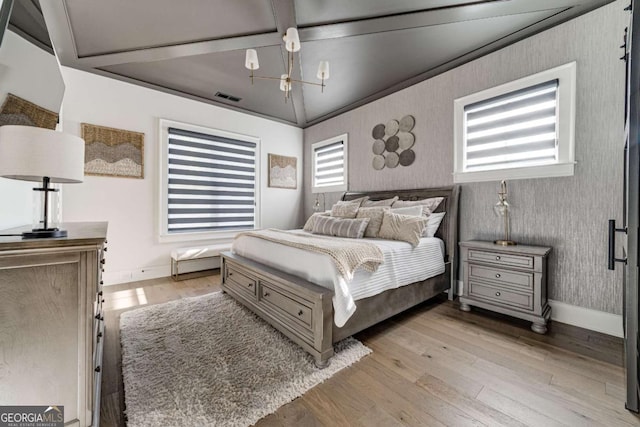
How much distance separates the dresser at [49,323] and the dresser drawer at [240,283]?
1.36 m

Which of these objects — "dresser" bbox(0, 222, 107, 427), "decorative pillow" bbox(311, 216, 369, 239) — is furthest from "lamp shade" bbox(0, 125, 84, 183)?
"decorative pillow" bbox(311, 216, 369, 239)

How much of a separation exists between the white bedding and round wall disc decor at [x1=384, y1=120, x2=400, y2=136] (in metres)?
1.77

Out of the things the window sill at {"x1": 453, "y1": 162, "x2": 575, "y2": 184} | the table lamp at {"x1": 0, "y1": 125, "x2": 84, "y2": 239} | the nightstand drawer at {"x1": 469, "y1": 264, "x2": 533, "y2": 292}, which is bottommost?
the nightstand drawer at {"x1": 469, "y1": 264, "x2": 533, "y2": 292}

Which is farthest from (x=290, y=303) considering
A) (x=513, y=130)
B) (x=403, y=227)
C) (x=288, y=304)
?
(x=513, y=130)

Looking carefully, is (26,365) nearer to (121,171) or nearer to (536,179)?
(121,171)

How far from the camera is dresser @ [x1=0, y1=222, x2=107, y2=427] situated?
0.94 m

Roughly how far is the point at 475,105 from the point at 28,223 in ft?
14.2

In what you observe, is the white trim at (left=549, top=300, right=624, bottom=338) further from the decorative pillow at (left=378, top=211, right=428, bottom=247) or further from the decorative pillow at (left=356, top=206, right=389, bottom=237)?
the decorative pillow at (left=356, top=206, right=389, bottom=237)

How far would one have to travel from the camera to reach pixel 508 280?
2291 millimetres

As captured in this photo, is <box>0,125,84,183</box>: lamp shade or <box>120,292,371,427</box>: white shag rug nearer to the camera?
<box>0,125,84,183</box>: lamp shade

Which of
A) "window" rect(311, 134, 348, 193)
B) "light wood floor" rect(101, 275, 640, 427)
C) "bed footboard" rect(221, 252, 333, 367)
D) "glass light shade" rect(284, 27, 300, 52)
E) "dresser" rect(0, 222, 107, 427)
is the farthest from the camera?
"window" rect(311, 134, 348, 193)

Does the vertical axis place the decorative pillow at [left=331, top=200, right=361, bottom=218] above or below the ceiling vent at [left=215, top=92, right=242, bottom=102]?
below

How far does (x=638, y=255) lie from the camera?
1.25 m

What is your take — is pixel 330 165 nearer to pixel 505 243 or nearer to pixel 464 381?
pixel 505 243
